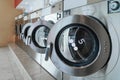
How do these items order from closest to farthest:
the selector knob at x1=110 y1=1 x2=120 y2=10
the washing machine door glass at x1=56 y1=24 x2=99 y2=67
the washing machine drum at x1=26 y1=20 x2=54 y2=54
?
the selector knob at x1=110 y1=1 x2=120 y2=10, the washing machine door glass at x1=56 y1=24 x2=99 y2=67, the washing machine drum at x1=26 y1=20 x2=54 y2=54

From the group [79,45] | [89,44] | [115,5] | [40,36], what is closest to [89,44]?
[89,44]

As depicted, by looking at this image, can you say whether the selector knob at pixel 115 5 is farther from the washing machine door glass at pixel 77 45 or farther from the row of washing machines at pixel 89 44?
the washing machine door glass at pixel 77 45

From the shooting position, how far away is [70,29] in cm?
137

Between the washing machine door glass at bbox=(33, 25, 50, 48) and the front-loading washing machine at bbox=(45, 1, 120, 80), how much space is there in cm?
76

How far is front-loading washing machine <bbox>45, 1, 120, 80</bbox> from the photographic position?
1.10 meters

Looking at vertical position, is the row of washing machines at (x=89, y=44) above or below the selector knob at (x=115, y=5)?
below

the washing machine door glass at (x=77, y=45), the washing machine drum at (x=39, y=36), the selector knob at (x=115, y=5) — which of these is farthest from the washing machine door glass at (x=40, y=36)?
the selector knob at (x=115, y=5)

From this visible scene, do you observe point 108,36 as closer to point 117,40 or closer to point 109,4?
point 117,40

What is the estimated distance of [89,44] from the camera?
1237 mm

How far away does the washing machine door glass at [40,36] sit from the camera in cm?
224

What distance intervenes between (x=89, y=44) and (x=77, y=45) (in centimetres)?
12

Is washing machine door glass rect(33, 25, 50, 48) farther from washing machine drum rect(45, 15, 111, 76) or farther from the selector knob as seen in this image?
the selector knob

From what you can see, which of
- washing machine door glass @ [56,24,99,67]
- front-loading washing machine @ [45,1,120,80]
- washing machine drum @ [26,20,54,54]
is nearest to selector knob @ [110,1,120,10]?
front-loading washing machine @ [45,1,120,80]

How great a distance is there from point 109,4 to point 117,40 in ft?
0.77
